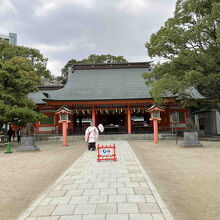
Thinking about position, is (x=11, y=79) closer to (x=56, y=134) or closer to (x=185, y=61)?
(x=56, y=134)

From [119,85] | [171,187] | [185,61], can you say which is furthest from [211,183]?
[119,85]

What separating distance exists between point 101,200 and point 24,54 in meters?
31.1

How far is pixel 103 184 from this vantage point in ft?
13.5

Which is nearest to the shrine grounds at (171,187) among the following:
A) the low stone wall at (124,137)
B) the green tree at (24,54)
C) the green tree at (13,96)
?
the green tree at (13,96)

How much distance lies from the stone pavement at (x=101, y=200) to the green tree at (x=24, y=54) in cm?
2640

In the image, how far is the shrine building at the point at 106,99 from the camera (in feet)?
52.7

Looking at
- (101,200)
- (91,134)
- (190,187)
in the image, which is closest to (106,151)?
(91,134)

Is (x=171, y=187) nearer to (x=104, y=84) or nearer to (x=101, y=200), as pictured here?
(x=101, y=200)

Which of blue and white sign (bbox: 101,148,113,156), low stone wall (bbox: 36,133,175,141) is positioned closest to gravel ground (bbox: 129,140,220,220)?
blue and white sign (bbox: 101,148,113,156)

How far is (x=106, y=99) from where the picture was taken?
1573cm

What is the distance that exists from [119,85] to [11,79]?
11009 millimetres

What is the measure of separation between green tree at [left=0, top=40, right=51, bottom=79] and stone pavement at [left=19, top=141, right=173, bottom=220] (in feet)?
86.6

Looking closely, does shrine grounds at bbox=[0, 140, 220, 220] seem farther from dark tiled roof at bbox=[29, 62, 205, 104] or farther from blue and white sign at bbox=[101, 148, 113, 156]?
dark tiled roof at bbox=[29, 62, 205, 104]

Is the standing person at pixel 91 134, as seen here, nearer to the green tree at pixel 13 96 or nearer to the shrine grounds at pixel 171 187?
the shrine grounds at pixel 171 187
